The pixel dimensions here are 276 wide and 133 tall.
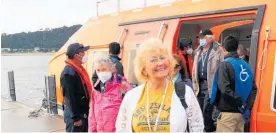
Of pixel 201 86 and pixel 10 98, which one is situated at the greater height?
pixel 201 86

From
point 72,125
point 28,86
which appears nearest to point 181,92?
point 72,125

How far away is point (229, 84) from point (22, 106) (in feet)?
23.9

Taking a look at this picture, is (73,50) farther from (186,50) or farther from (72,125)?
(186,50)

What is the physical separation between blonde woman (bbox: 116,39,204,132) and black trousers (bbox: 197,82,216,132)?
216 centimetres

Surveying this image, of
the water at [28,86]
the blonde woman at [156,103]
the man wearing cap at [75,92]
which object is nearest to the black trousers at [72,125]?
the man wearing cap at [75,92]

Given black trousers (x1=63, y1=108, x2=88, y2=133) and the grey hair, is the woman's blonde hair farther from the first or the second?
black trousers (x1=63, y1=108, x2=88, y2=133)

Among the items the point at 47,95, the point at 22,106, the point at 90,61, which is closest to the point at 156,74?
the point at 90,61

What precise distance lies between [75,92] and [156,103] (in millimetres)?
1995

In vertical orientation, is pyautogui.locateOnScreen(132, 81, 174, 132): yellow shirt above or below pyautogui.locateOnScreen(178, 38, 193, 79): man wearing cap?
below

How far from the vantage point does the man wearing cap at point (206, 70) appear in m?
4.33

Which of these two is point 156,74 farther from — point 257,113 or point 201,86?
point 201,86

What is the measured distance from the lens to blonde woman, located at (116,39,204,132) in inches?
82.8

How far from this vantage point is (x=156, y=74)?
7.20 feet

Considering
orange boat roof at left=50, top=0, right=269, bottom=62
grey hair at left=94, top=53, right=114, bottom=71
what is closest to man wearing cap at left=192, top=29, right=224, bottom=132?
orange boat roof at left=50, top=0, right=269, bottom=62
